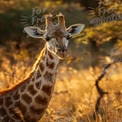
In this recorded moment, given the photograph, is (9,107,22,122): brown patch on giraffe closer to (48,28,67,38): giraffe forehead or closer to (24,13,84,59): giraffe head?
(24,13,84,59): giraffe head

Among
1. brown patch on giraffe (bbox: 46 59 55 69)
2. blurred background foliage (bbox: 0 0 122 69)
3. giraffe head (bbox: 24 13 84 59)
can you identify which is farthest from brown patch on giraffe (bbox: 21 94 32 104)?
blurred background foliage (bbox: 0 0 122 69)

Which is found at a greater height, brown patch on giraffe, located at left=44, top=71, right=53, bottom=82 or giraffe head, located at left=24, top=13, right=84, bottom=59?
giraffe head, located at left=24, top=13, right=84, bottom=59

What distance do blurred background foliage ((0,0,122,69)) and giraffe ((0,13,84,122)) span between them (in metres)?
2.71

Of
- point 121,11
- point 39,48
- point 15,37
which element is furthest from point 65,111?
point 15,37

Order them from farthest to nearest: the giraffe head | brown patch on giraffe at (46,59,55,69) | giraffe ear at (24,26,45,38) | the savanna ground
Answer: the savanna ground < giraffe ear at (24,26,45,38) < brown patch on giraffe at (46,59,55,69) < the giraffe head

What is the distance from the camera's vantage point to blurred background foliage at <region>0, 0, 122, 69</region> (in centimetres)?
1169

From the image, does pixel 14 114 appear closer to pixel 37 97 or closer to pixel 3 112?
pixel 3 112

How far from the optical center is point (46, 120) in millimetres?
9695

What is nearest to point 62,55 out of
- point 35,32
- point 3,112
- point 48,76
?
point 48,76

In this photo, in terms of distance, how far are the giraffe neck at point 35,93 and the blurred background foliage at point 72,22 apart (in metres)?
2.81

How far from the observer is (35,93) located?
8469mm

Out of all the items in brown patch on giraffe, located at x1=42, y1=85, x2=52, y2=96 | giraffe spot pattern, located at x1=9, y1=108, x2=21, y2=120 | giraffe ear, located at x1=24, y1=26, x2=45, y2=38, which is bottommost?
giraffe spot pattern, located at x1=9, y1=108, x2=21, y2=120

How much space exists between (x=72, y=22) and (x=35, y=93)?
6890mm

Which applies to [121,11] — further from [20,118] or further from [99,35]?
[20,118]
